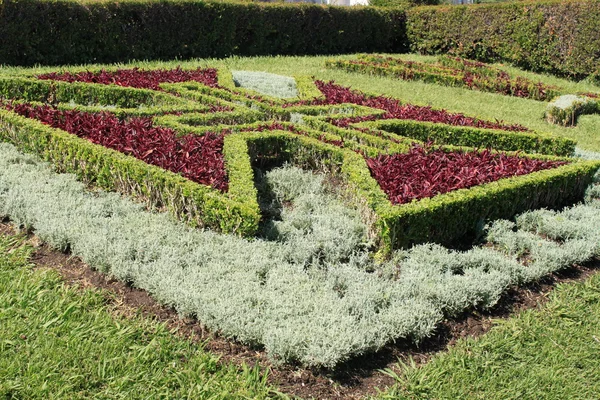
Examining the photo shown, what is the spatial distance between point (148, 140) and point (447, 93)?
10039 millimetres

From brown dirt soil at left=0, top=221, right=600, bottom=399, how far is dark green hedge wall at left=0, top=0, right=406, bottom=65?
35.8 ft

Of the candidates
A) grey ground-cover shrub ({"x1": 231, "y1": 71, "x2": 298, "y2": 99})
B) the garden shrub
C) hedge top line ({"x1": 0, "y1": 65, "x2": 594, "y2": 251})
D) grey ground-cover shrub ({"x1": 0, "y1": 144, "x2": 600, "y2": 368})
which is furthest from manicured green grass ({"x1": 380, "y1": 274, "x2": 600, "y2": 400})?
the garden shrub

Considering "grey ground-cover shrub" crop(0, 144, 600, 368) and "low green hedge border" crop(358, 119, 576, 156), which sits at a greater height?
"low green hedge border" crop(358, 119, 576, 156)

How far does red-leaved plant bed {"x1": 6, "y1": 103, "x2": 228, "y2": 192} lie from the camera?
20.2 feet

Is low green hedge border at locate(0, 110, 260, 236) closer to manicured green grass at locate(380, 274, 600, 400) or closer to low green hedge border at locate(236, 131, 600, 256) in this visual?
low green hedge border at locate(236, 131, 600, 256)

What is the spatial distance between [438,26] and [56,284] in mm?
21614

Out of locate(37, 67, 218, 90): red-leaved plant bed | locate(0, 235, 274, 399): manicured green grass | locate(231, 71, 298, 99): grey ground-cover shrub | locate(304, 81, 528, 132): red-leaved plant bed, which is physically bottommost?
locate(0, 235, 274, 399): manicured green grass

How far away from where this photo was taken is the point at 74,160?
21.9 feet

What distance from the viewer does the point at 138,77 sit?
11391 mm

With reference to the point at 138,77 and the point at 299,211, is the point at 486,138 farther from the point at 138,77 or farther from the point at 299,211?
the point at 138,77

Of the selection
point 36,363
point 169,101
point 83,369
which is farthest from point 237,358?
point 169,101

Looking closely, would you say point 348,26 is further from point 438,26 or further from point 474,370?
point 474,370

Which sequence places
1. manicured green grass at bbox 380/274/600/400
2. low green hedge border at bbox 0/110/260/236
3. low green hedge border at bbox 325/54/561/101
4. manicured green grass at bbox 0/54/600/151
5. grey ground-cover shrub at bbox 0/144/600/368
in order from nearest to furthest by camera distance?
manicured green grass at bbox 380/274/600/400 → grey ground-cover shrub at bbox 0/144/600/368 → low green hedge border at bbox 0/110/260/236 → manicured green grass at bbox 0/54/600/151 → low green hedge border at bbox 325/54/561/101

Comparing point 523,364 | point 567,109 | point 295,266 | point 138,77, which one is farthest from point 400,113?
point 523,364
